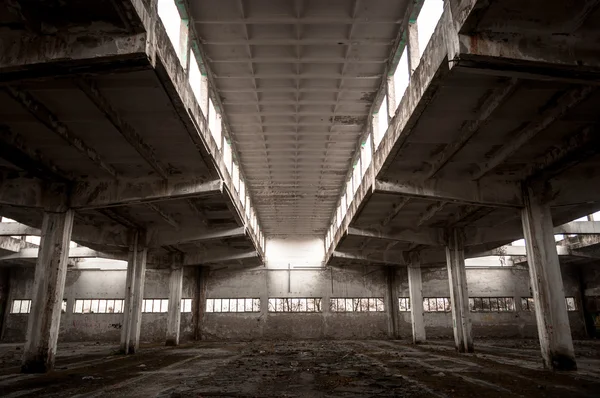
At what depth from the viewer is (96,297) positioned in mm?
30938

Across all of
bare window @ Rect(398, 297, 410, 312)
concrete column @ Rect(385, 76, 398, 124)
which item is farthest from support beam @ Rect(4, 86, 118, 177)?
bare window @ Rect(398, 297, 410, 312)

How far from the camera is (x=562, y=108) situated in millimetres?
8984

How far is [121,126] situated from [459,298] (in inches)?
567

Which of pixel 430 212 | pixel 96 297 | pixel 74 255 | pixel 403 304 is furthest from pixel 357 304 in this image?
pixel 74 255

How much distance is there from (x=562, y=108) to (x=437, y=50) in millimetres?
3266

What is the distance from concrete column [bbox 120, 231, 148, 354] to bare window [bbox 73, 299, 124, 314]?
12.8 meters

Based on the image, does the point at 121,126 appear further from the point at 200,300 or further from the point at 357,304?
the point at 357,304

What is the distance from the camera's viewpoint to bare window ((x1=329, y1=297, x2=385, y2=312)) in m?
31.1

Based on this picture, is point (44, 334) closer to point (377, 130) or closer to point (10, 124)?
point (10, 124)

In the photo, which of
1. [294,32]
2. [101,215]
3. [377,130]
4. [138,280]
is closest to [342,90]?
[377,130]

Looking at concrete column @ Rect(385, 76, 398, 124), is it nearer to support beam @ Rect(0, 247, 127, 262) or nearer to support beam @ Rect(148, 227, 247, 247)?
support beam @ Rect(148, 227, 247, 247)

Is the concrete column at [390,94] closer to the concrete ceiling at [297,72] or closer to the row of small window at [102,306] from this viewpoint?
the concrete ceiling at [297,72]

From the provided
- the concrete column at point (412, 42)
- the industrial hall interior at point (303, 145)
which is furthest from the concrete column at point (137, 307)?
the concrete column at point (412, 42)

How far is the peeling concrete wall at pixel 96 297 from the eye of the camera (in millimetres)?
30141
